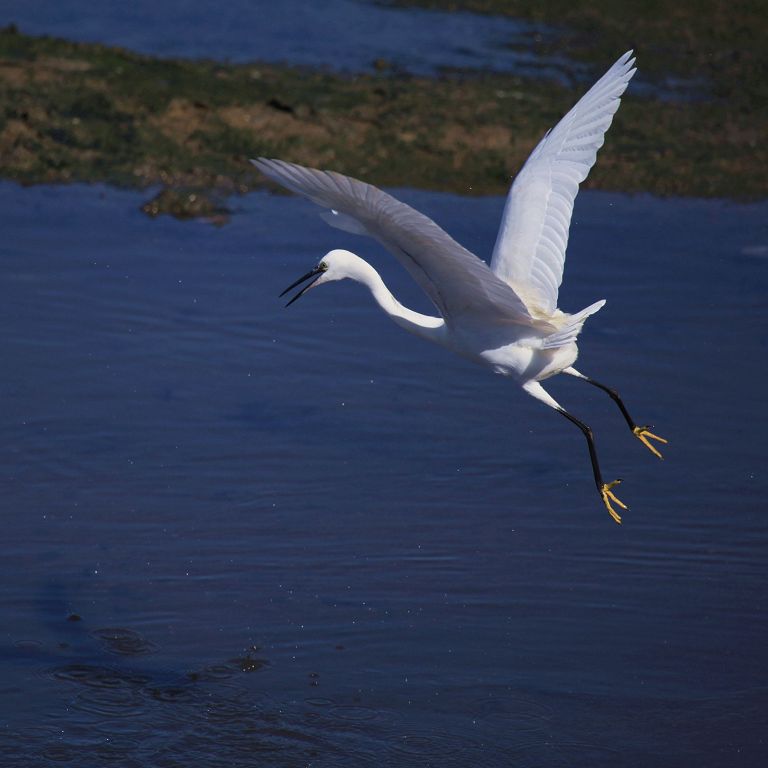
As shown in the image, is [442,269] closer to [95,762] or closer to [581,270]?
[95,762]

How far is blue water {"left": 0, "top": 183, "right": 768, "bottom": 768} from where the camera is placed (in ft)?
19.6

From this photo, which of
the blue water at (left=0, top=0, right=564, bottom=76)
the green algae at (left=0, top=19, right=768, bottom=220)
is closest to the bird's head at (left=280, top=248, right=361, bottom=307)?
the green algae at (left=0, top=19, right=768, bottom=220)

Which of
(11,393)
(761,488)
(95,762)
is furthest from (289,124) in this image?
(95,762)

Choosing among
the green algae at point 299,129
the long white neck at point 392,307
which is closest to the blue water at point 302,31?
the green algae at point 299,129

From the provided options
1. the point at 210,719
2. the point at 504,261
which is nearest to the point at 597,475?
the point at 504,261

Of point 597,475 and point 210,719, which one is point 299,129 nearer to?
point 597,475

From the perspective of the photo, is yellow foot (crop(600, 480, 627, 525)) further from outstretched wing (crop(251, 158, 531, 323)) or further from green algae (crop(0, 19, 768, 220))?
green algae (crop(0, 19, 768, 220))

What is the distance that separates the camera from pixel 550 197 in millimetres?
7266

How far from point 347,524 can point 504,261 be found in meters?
1.61

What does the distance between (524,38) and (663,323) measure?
782cm

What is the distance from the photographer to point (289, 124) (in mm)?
13086

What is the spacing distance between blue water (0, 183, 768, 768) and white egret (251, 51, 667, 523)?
676 millimetres

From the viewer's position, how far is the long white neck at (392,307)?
659 centimetres

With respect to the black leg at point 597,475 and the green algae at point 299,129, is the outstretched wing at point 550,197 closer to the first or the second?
the black leg at point 597,475
